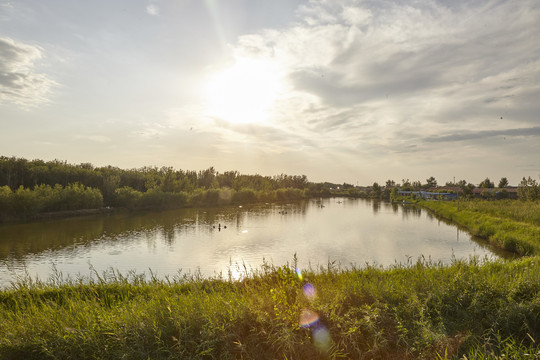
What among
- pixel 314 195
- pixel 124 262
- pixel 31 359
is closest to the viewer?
pixel 31 359

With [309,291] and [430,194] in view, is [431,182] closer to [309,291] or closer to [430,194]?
[430,194]

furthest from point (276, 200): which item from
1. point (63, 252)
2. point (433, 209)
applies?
point (63, 252)

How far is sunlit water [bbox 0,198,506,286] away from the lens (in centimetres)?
2323

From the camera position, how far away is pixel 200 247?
101 ft

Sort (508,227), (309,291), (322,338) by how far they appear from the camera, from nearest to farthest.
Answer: (322,338) < (309,291) < (508,227)

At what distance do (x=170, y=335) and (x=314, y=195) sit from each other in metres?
142

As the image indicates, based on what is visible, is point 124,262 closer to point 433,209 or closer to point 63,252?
point 63,252

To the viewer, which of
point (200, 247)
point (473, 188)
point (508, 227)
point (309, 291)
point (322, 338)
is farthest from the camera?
point (473, 188)

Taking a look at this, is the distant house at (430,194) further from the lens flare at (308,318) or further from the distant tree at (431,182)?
the lens flare at (308,318)

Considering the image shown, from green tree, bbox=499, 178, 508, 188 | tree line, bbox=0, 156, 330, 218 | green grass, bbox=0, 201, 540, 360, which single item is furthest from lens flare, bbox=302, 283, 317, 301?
green tree, bbox=499, 178, 508, 188

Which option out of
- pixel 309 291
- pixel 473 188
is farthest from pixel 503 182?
pixel 309 291

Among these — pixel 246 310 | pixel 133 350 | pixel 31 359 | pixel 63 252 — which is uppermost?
pixel 246 310

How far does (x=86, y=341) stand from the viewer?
5332 millimetres

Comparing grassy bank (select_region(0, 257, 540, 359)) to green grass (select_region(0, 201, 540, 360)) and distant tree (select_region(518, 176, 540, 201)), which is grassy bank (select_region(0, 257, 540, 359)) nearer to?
green grass (select_region(0, 201, 540, 360))
